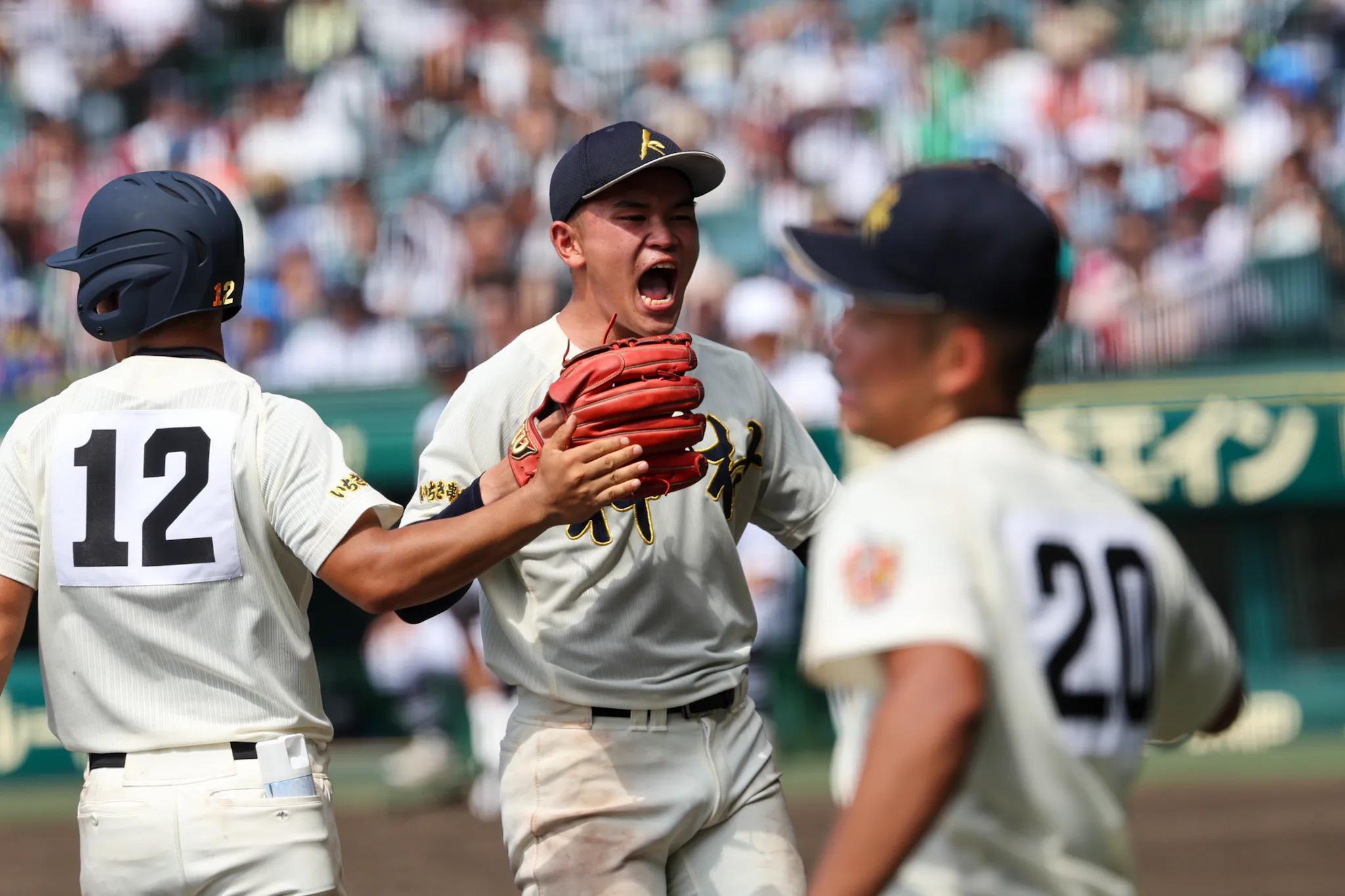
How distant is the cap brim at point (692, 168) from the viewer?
12.8 feet

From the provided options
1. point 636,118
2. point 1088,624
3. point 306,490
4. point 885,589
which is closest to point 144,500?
point 306,490

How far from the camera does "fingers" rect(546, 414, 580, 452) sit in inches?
132

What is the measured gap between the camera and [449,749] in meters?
9.82

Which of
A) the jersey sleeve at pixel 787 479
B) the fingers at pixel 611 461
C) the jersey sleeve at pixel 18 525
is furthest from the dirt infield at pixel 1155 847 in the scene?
the fingers at pixel 611 461

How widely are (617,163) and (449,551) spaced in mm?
1073

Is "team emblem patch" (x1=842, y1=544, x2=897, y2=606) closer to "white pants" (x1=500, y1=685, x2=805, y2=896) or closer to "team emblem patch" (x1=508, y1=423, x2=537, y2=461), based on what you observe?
"team emblem patch" (x1=508, y1=423, x2=537, y2=461)

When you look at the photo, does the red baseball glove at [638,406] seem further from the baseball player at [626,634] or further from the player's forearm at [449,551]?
the baseball player at [626,634]

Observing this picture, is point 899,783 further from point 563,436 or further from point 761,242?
point 761,242

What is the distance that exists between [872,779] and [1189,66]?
36.0ft

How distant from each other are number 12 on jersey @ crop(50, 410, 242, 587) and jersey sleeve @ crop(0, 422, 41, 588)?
0.08m

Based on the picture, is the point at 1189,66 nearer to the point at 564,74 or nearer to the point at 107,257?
the point at 564,74

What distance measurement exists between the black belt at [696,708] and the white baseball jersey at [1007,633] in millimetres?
1551

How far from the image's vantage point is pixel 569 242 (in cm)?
411

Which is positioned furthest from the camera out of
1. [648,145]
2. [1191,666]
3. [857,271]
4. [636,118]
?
[636,118]
